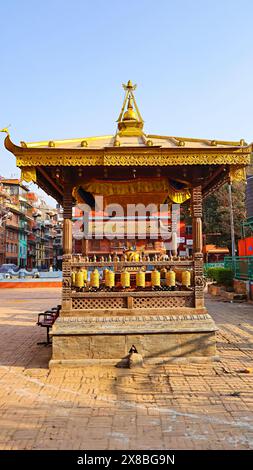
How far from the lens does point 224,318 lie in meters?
14.3

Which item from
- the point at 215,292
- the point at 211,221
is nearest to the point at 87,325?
the point at 215,292

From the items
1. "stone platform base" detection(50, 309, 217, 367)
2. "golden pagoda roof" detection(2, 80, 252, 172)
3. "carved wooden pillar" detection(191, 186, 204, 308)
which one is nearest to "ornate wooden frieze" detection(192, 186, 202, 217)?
"carved wooden pillar" detection(191, 186, 204, 308)

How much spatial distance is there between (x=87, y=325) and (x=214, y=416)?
3.61m

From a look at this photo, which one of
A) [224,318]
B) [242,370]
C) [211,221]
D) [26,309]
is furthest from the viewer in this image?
[211,221]

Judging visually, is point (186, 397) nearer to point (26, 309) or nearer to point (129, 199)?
point (129, 199)

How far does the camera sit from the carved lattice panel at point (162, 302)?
8625 mm

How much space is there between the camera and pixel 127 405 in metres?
5.91

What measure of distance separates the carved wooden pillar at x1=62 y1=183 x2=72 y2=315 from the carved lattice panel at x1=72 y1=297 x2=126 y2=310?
0.19 m

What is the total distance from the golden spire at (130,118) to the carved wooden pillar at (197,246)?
8.27 ft

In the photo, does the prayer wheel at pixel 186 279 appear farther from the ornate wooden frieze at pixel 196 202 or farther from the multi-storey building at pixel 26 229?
the multi-storey building at pixel 26 229

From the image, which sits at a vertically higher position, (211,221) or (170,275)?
(211,221)

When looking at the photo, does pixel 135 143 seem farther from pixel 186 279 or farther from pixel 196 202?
pixel 186 279

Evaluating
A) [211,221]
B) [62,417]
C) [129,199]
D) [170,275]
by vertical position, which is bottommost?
[62,417]

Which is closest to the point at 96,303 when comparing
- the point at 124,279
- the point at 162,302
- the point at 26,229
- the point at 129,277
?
the point at 124,279
